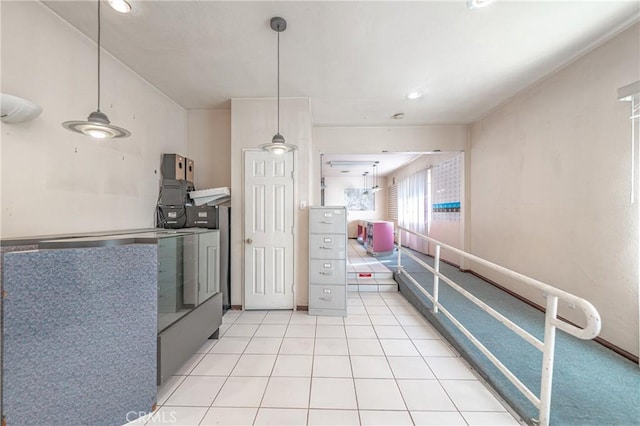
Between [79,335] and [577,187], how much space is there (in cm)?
444

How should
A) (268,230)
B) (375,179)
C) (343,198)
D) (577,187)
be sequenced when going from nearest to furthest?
(577,187) < (268,230) < (343,198) < (375,179)

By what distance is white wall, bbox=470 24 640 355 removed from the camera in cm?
A: 211

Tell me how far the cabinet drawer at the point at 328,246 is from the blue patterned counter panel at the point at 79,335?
6.55ft

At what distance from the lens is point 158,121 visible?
3221mm

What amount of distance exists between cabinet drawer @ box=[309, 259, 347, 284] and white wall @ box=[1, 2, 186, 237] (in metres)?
2.35

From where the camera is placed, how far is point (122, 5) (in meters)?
1.81

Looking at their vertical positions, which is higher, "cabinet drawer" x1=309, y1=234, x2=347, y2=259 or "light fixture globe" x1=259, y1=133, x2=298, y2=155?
"light fixture globe" x1=259, y1=133, x2=298, y2=155

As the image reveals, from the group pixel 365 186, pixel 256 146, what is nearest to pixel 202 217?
pixel 256 146

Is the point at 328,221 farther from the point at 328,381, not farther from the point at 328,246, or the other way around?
the point at 328,381

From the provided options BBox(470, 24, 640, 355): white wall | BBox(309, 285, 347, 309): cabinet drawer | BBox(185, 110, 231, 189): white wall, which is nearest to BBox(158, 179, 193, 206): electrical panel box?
BBox(185, 110, 231, 189): white wall

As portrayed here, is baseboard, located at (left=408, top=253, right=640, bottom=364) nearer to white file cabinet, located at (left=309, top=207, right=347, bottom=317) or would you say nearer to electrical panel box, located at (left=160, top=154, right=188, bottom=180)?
white file cabinet, located at (left=309, top=207, right=347, bottom=317)

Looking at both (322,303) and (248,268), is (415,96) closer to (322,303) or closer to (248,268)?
(322,303)

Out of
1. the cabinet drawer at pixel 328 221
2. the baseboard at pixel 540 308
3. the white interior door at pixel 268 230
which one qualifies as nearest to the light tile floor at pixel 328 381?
the white interior door at pixel 268 230

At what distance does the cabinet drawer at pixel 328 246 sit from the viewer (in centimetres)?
324
